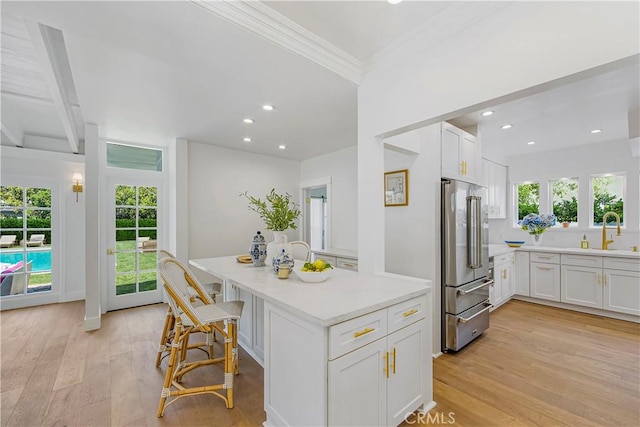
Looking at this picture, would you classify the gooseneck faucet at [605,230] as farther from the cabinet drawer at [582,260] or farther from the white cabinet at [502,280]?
the white cabinet at [502,280]

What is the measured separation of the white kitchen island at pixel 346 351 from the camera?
1.36 metres

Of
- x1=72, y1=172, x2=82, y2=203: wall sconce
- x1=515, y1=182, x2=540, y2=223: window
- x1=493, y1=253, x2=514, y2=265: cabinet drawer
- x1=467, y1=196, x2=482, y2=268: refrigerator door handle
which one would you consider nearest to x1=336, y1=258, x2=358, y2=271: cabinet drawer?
x1=467, y1=196, x2=482, y2=268: refrigerator door handle

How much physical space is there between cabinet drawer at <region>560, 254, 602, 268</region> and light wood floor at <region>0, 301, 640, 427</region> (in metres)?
0.83

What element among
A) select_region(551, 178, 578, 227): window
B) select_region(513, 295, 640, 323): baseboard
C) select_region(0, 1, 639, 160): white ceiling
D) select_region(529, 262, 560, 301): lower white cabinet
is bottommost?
select_region(513, 295, 640, 323): baseboard

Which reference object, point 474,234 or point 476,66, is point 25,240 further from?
point 474,234

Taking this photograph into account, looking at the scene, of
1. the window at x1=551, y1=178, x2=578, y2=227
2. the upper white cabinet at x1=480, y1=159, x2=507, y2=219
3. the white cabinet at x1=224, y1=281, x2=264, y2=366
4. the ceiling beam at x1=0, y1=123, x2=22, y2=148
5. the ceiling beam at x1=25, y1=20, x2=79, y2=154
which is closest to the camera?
the ceiling beam at x1=25, y1=20, x2=79, y2=154

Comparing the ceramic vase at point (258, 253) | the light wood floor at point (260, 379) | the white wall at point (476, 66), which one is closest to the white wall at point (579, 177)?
the light wood floor at point (260, 379)

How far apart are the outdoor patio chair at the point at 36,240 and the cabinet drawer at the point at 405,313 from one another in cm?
546

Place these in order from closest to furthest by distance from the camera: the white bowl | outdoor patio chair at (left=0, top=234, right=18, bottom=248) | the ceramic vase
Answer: the white bowl < the ceramic vase < outdoor patio chair at (left=0, top=234, right=18, bottom=248)

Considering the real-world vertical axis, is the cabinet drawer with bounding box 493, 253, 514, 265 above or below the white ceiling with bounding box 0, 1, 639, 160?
below

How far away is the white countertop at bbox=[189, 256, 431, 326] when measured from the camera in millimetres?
1418

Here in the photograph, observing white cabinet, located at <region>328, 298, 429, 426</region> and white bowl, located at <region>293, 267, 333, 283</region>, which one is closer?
white cabinet, located at <region>328, 298, 429, 426</region>

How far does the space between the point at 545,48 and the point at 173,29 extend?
2123 millimetres

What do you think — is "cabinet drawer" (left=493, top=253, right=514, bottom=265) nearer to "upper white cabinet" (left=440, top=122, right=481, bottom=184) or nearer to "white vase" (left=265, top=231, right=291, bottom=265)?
"upper white cabinet" (left=440, top=122, right=481, bottom=184)
